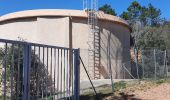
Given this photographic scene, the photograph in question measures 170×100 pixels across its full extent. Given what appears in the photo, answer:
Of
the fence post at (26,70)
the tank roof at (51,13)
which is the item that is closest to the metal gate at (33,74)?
the fence post at (26,70)

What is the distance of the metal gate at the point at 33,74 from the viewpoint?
8.74m

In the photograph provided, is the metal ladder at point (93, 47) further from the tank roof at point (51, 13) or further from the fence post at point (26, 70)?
the fence post at point (26, 70)

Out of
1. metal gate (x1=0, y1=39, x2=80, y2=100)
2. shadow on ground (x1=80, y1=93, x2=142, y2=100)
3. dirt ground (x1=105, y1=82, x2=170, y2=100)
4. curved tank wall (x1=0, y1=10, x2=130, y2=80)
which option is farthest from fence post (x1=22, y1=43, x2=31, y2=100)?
curved tank wall (x1=0, y1=10, x2=130, y2=80)

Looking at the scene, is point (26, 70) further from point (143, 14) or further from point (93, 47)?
point (143, 14)

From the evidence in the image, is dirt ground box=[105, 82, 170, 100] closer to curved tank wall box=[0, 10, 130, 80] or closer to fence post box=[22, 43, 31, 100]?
curved tank wall box=[0, 10, 130, 80]

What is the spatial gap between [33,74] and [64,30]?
13723mm

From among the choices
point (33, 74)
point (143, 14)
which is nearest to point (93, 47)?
point (33, 74)

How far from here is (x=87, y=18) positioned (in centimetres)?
2381

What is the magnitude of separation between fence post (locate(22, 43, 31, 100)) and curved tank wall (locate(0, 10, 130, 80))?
1373 cm

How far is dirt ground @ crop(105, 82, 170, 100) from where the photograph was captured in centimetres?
1490

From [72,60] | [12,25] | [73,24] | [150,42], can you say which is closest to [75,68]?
[72,60]

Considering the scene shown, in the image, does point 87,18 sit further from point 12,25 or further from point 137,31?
point 137,31

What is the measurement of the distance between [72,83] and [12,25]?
13.3 m

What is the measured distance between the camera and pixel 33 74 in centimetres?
988
